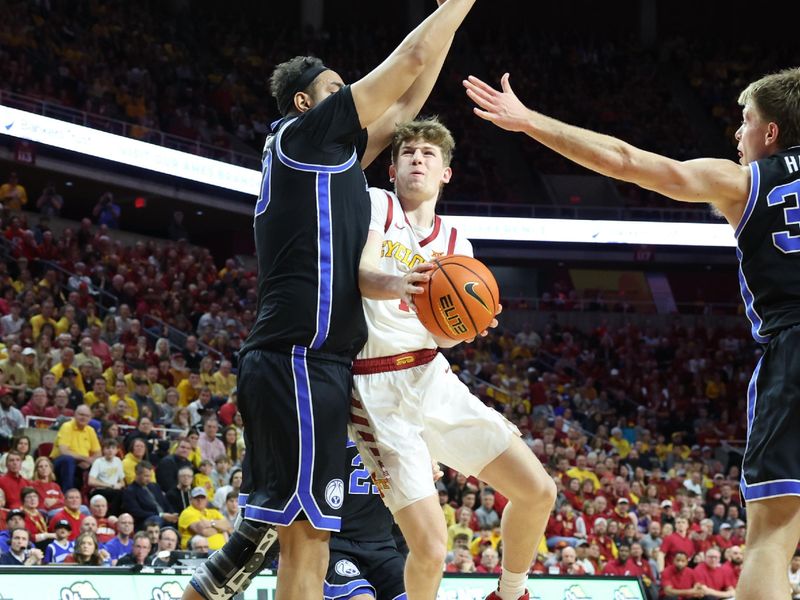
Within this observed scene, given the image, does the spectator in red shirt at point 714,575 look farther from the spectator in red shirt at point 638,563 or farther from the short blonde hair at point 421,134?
the short blonde hair at point 421,134

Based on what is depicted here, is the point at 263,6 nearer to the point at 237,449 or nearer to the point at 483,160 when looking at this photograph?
the point at 483,160

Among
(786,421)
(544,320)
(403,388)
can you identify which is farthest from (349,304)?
(544,320)

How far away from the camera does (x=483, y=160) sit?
89.4ft

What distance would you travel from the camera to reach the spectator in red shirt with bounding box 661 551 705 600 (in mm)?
12141

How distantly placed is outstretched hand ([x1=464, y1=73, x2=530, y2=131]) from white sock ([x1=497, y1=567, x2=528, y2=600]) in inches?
81.6

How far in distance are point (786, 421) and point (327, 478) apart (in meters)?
1.63

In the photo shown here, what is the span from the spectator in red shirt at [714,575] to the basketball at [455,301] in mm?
9536

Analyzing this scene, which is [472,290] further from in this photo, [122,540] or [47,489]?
[47,489]

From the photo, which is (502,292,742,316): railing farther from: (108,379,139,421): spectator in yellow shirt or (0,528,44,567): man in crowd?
(0,528,44,567): man in crowd

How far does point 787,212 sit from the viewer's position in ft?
12.2

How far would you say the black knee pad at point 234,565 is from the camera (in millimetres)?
4137

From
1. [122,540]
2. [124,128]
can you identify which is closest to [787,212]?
[122,540]

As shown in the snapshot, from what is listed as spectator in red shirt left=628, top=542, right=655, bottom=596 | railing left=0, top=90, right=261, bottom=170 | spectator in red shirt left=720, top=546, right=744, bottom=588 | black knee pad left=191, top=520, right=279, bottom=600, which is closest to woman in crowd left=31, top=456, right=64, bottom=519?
black knee pad left=191, top=520, right=279, bottom=600

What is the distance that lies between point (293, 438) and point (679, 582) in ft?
32.1
